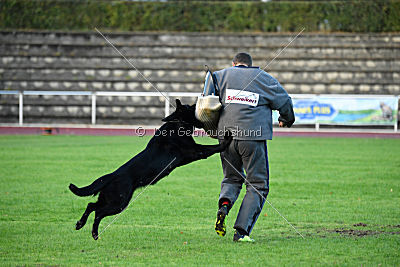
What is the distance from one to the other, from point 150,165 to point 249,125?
1.13 metres

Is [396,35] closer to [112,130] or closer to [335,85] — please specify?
[335,85]

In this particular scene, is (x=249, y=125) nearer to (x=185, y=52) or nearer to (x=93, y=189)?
(x=93, y=189)

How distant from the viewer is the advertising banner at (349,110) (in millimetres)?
22344

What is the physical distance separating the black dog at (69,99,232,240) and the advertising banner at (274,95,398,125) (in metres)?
16.3

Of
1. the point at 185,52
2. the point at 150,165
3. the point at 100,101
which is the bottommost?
the point at 150,165

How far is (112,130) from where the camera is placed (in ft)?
76.4

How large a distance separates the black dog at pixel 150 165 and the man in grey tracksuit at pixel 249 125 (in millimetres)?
190

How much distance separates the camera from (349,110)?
73.7ft

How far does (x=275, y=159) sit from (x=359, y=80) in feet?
43.6

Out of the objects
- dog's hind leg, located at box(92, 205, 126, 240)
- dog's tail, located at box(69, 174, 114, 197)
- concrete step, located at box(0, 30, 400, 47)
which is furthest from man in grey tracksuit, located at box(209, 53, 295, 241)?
concrete step, located at box(0, 30, 400, 47)

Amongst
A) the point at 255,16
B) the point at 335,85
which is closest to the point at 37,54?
the point at 255,16

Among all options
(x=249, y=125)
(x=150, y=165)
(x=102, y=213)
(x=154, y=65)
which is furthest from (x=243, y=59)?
(x=154, y=65)

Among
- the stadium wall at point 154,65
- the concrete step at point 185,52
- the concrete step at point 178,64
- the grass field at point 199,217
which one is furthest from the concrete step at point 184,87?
the grass field at point 199,217

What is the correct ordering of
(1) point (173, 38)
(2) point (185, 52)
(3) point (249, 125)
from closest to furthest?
1. (3) point (249, 125)
2. (2) point (185, 52)
3. (1) point (173, 38)
